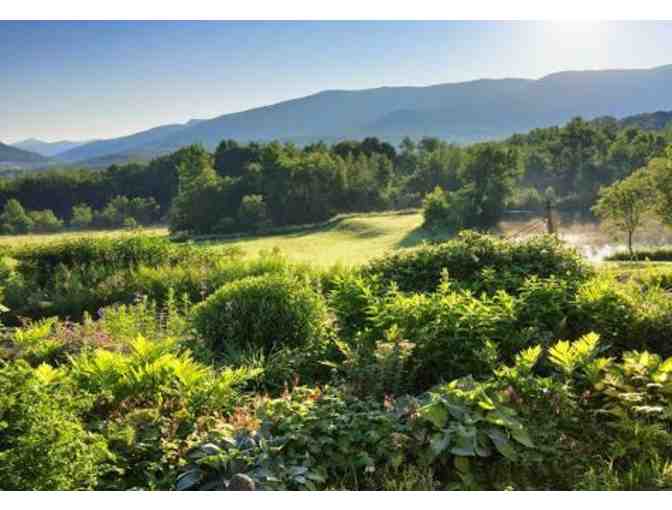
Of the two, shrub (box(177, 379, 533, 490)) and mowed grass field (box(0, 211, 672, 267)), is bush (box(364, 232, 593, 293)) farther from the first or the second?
mowed grass field (box(0, 211, 672, 267))

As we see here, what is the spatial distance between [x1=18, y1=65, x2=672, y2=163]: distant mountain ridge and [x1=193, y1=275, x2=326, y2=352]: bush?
75.7m

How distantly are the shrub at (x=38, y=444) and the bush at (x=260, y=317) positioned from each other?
7.11 ft

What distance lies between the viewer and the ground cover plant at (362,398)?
2.70 meters

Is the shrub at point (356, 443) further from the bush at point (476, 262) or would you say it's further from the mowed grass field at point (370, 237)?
the mowed grass field at point (370, 237)

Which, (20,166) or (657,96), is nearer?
(20,166)

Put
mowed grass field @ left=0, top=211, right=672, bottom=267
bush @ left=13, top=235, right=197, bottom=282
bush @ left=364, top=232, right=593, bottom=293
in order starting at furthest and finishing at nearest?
mowed grass field @ left=0, top=211, right=672, bottom=267 < bush @ left=13, top=235, right=197, bottom=282 < bush @ left=364, top=232, right=593, bottom=293

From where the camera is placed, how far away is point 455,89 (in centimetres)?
11038

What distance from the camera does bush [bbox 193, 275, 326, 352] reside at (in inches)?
190

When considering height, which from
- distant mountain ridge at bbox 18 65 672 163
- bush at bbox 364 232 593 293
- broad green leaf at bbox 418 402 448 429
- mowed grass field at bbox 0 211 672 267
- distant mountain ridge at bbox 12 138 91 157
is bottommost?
mowed grass field at bbox 0 211 672 267

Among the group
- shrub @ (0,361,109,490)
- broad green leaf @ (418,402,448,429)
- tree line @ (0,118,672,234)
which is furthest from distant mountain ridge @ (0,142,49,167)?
broad green leaf @ (418,402,448,429)

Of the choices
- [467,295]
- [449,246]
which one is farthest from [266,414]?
[449,246]

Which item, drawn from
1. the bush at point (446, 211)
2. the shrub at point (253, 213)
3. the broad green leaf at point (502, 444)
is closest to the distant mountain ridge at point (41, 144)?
the broad green leaf at point (502, 444)
